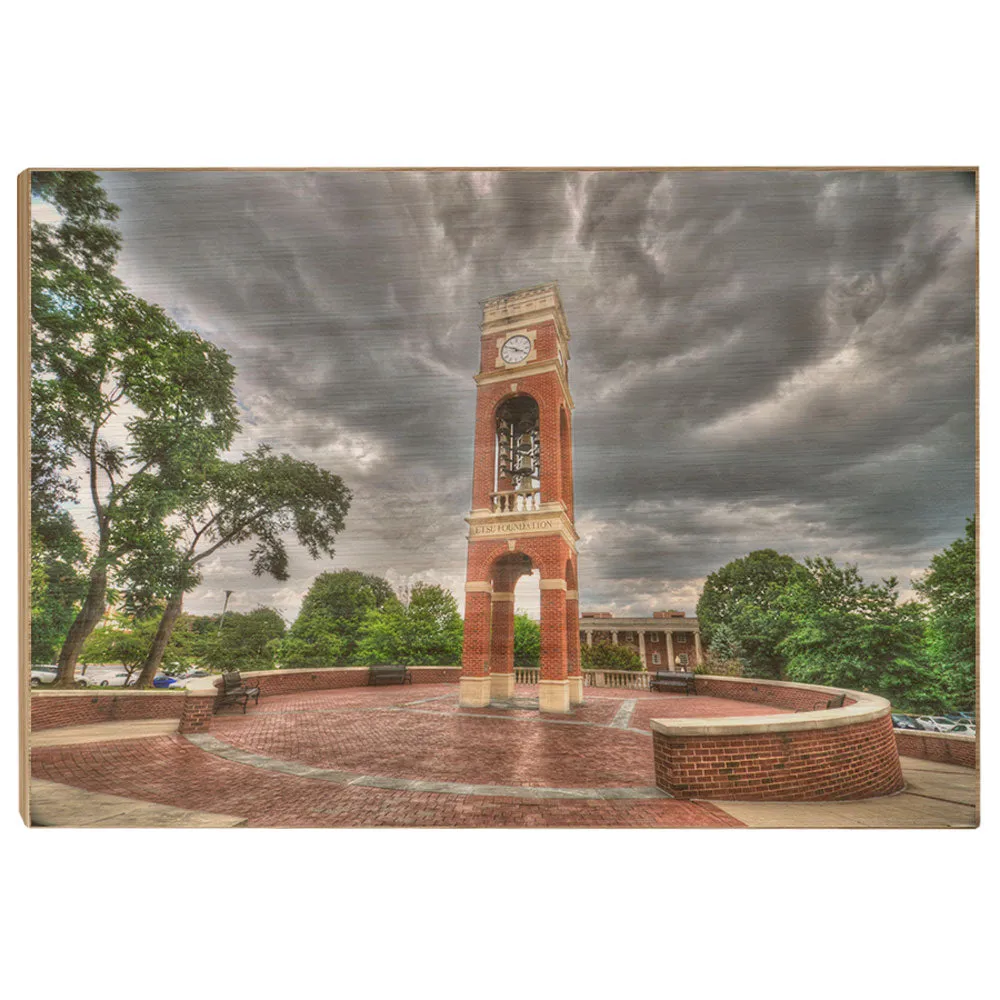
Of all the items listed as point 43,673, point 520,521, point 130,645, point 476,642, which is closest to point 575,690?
point 476,642

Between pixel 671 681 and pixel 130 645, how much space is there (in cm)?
1023

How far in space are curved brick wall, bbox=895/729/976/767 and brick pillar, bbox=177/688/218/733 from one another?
28.8 feet

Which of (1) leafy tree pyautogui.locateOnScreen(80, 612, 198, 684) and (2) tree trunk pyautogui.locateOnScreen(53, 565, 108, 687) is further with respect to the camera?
(1) leafy tree pyautogui.locateOnScreen(80, 612, 198, 684)

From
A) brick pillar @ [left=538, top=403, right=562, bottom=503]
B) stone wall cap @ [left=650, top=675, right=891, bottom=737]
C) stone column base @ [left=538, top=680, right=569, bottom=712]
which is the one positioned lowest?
stone column base @ [left=538, top=680, right=569, bottom=712]

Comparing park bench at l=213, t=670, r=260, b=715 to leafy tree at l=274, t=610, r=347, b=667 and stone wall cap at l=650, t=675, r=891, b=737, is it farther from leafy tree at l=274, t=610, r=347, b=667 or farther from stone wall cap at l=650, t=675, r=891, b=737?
stone wall cap at l=650, t=675, r=891, b=737

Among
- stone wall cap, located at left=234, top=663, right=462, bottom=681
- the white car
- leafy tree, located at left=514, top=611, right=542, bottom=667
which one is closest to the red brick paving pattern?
the white car

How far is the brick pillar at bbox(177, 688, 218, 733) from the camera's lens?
6.01m

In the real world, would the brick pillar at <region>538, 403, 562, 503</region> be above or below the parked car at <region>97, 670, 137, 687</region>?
above

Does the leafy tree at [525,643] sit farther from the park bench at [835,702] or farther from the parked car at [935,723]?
the parked car at [935,723]

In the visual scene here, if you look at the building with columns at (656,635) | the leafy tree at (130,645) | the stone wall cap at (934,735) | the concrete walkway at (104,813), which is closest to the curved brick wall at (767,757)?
the stone wall cap at (934,735)

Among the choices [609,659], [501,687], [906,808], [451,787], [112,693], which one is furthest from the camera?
[609,659]

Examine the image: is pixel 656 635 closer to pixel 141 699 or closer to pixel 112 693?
pixel 141 699

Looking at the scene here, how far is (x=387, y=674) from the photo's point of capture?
27.5ft

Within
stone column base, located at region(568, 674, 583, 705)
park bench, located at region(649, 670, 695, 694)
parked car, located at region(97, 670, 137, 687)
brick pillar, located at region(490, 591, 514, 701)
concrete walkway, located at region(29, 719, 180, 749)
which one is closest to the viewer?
concrete walkway, located at region(29, 719, 180, 749)
